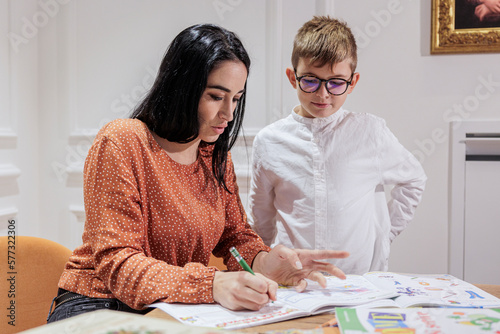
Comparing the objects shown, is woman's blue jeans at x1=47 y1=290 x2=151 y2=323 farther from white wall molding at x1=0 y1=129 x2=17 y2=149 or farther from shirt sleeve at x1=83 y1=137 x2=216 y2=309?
white wall molding at x1=0 y1=129 x2=17 y2=149

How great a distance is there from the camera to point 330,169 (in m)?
1.70

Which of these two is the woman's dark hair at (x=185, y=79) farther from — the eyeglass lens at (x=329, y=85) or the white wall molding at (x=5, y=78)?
the white wall molding at (x=5, y=78)

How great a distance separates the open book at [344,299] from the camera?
36.1 inches

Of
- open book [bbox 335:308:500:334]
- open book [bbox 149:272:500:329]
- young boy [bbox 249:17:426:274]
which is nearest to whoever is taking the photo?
open book [bbox 335:308:500:334]

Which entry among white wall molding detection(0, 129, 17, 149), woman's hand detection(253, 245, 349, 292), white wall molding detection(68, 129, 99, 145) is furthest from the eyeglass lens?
white wall molding detection(0, 129, 17, 149)

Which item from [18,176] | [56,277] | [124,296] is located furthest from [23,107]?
[124,296]

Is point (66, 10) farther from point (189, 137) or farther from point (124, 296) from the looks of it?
point (124, 296)

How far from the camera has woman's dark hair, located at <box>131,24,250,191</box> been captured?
1.28 metres

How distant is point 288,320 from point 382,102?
160cm

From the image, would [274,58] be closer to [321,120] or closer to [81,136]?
[321,120]

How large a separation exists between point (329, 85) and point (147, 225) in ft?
2.42

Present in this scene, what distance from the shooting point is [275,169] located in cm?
172

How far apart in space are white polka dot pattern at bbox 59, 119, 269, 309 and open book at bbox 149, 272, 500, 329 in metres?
0.07

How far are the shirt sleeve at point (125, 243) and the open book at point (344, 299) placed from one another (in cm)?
4
